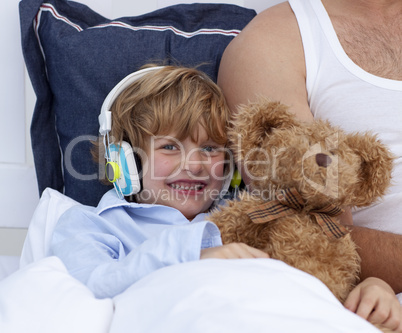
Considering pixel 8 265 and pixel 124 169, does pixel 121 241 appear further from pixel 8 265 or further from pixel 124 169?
pixel 8 265

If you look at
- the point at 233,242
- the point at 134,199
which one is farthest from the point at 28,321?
the point at 134,199

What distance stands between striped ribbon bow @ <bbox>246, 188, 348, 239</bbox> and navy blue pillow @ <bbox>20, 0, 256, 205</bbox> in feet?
2.10

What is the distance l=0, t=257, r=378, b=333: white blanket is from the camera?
593mm

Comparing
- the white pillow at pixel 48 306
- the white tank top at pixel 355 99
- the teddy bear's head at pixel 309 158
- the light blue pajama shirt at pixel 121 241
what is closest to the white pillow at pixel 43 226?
the light blue pajama shirt at pixel 121 241

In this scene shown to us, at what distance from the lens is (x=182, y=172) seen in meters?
1.24

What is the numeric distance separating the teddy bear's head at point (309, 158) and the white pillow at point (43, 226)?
0.57 metres

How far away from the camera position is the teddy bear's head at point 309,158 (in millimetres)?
812

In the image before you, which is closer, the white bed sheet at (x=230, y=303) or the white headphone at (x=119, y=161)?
the white bed sheet at (x=230, y=303)

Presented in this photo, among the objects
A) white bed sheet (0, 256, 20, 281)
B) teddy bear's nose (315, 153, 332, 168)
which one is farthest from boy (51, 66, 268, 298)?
teddy bear's nose (315, 153, 332, 168)

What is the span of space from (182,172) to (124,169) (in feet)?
0.48

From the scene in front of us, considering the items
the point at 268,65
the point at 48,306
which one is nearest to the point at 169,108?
the point at 268,65

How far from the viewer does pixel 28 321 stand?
2.26ft

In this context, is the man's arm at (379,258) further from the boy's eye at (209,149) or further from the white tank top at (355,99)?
the boy's eye at (209,149)

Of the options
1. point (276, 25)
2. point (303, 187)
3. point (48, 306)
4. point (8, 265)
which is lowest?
point (8, 265)
